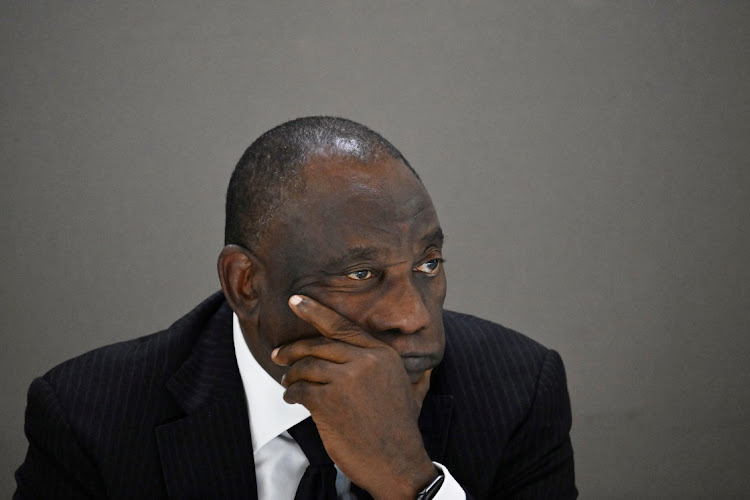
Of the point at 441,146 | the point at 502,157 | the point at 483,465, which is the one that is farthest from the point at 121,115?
the point at 483,465

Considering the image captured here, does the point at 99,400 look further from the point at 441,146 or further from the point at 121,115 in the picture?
the point at 441,146

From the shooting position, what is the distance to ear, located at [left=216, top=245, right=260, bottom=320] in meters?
1.99

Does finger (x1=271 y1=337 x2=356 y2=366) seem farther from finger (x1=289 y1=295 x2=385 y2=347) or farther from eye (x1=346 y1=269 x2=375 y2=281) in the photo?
eye (x1=346 y1=269 x2=375 y2=281)

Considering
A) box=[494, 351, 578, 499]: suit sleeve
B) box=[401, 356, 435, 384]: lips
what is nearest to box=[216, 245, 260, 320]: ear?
box=[401, 356, 435, 384]: lips

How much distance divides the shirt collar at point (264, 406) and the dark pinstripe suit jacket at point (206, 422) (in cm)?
3

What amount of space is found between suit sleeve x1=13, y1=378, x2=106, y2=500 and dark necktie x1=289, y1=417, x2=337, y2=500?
0.47 m

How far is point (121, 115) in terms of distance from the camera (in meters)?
3.30

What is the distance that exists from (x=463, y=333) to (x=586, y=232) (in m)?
1.58

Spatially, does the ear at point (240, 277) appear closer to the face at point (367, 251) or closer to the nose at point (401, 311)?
the face at point (367, 251)

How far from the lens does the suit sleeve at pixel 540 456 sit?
7.09 feet

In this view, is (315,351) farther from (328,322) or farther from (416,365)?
(416,365)

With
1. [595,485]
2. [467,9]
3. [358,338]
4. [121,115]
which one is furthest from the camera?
[595,485]

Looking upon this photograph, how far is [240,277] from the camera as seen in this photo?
2018 mm

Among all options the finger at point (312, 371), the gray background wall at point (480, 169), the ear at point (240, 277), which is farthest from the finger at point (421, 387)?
the gray background wall at point (480, 169)
